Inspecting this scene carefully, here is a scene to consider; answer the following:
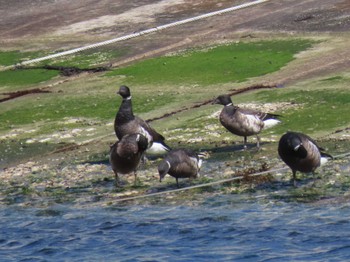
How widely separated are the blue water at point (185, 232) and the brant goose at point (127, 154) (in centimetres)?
135

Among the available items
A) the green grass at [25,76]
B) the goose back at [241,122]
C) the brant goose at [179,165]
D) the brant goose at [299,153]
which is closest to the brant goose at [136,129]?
the goose back at [241,122]

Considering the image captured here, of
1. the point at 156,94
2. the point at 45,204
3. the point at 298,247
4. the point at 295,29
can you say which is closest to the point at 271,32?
the point at 295,29

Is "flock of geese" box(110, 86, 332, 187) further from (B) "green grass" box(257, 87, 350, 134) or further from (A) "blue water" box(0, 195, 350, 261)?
(A) "blue water" box(0, 195, 350, 261)

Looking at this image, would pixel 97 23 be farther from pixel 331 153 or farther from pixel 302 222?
pixel 302 222

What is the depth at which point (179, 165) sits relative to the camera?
1847 cm

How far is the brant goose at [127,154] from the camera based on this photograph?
1906cm

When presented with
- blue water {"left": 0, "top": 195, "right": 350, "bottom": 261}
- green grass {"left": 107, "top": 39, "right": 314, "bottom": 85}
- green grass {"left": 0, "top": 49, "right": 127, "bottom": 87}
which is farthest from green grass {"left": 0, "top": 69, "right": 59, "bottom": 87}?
blue water {"left": 0, "top": 195, "right": 350, "bottom": 261}

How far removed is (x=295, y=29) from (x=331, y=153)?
A: 11.1 m

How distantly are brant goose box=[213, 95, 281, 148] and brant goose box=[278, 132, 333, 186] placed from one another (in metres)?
2.65

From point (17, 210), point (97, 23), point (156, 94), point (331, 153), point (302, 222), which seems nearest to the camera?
point (302, 222)

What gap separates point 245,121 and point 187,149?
6.77 ft

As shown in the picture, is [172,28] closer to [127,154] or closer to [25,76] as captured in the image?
[25,76]

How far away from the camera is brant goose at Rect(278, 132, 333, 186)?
58.3 feet

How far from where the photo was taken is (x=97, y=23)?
111ft
